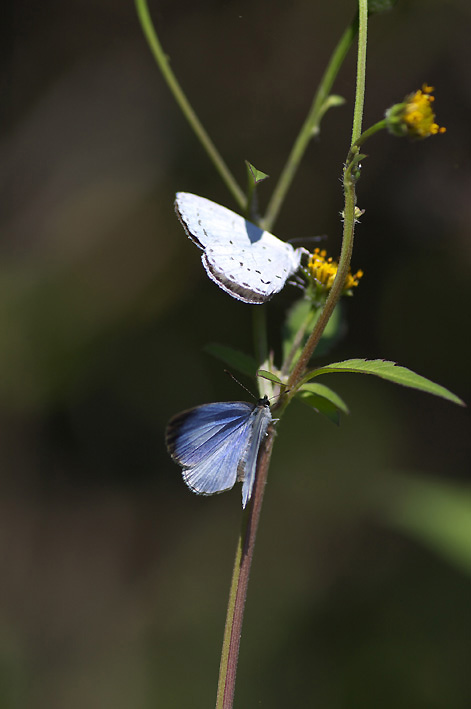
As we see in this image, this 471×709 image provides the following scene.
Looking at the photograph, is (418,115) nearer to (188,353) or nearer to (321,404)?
(321,404)

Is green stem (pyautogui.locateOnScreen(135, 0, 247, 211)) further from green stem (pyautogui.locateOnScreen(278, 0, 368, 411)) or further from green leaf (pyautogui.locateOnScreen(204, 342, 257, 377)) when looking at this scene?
green stem (pyautogui.locateOnScreen(278, 0, 368, 411))

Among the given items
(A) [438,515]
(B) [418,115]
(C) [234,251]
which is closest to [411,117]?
(B) [418,115]

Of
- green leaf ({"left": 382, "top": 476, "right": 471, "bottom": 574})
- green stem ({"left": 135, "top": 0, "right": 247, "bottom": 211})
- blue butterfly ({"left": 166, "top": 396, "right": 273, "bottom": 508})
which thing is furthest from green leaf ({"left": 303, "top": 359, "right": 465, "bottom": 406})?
green leaf ({"left": 382, "top": 476, "right": 471, "bottom": 574})

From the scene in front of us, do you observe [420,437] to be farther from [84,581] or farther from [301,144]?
[301,144]

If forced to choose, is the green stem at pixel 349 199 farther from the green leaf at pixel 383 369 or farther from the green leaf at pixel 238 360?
the green leaf at pixel 238 360

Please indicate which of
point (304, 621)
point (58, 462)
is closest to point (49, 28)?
point (58, 462)

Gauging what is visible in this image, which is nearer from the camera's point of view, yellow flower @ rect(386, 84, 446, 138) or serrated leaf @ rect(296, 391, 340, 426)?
yellow flower @ rect(386, 84, 446, 138)
